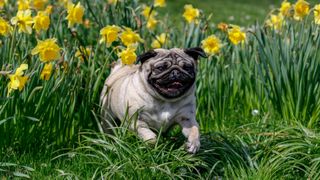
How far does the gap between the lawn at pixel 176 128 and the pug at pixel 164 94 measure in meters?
0.10

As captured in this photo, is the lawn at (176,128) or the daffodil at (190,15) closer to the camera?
the lawn at (176,128)

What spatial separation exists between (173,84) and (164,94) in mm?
79

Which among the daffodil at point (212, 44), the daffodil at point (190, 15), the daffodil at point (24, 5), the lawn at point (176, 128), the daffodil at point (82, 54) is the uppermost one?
the daffodil at point (24, 5)

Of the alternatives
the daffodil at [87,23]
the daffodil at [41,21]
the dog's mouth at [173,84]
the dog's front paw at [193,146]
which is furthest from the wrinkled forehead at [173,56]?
the daffodil at [87,23]

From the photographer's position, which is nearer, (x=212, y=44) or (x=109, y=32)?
(x=109, y=32)

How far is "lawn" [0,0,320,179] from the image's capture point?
4113 millimetres

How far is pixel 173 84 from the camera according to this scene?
4.00 metres

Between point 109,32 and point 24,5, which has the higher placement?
point 24,5

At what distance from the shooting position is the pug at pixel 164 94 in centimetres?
400

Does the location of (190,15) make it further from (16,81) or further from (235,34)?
(16,81)

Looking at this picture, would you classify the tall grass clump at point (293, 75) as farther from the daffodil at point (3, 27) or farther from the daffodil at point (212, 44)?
the daffodil at point (3, 27)

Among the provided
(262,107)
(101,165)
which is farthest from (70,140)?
(262,107)

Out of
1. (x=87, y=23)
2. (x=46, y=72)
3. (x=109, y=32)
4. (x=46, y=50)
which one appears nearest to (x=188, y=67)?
(x=109, y=32)

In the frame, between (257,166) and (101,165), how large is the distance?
0.95 meters
